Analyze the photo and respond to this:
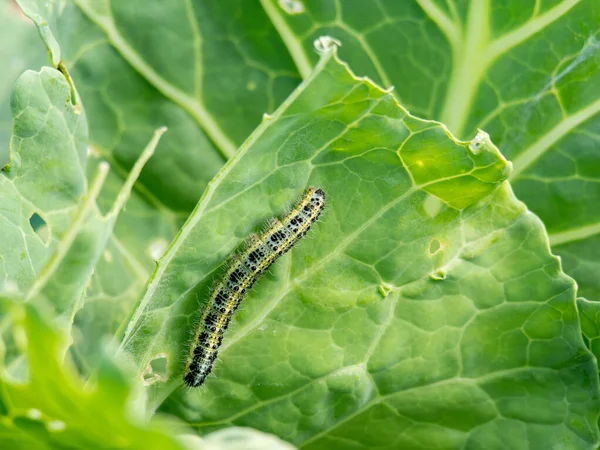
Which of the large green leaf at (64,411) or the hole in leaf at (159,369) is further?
the hole in leaf at (159,369)

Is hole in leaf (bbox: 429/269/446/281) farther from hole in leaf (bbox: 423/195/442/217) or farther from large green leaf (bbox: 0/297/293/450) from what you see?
large green leaf (bbox: 0/297/293/450)

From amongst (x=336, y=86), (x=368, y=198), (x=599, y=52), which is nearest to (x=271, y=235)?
(x=368, y=198)

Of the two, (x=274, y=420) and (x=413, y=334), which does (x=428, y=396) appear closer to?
(x=413, y=334)

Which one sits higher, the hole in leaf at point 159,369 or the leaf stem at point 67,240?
the leaf stem at point 67,240

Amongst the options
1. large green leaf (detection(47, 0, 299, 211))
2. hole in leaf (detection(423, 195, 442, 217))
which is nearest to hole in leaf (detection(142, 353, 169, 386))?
large green leaf (detection(47, 0, 299, 211))

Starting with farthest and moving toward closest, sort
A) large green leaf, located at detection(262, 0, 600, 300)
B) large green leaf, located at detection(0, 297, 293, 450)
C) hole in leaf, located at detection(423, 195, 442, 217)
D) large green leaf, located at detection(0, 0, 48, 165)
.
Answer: large green leaf, located at detection(0, 0, 48, 165) < large green leaf, located at detection(262, 0, 600, 300) < hole in leaf, located at detection(423, 195, 442, 217) < large green leaf, located at detection(0, 297, 293, 450)

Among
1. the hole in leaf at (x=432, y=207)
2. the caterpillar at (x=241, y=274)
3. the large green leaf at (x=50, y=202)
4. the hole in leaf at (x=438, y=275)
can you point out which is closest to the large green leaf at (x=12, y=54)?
the large green leaf at (x=50, y=202)

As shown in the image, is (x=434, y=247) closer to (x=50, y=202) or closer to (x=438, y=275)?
(x=438, y=275)

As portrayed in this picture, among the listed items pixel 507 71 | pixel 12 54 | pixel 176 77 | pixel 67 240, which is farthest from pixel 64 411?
pixel 12 54

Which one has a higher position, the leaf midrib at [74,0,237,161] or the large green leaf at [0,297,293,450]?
the leaf midrib at [74,0,237,161]

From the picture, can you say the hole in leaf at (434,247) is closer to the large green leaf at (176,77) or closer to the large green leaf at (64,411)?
the large green leaf at (176,77)
